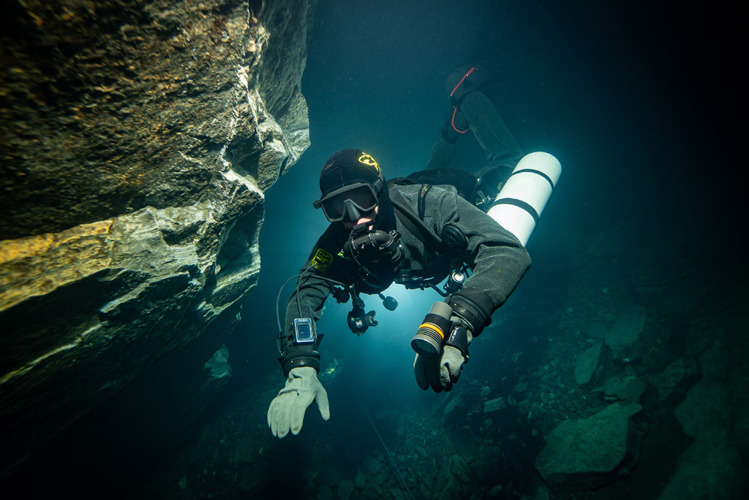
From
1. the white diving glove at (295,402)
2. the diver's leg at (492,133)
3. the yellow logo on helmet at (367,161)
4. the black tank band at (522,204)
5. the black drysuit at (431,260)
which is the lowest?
the white diving glove at (295,402)

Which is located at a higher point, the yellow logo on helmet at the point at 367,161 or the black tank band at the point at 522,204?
the yellow logo on helmet at the point at 367,161

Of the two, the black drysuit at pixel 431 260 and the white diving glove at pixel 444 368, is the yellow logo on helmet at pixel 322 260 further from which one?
the white diving glove at pixel 444 368

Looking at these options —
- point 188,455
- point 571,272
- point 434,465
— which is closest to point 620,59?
point 571,272

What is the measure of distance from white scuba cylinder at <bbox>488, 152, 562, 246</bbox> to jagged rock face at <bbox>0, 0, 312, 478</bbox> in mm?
3241

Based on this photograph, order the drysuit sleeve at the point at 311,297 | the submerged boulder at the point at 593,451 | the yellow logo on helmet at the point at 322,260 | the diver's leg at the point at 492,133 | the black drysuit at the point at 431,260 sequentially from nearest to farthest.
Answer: the black drysuit at the point at 431,260 < the drysuit sleeve at the point at 311,297 < the yellow logo on helmet at the point at 322,260 < the submerged boulder at the point at 593,451 < the diver's leg at the point at 492,133

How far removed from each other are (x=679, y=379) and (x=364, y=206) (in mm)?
4883

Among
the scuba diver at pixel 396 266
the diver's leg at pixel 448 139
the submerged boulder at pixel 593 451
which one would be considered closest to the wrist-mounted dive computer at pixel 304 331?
the scuba diver at pixel 396 266

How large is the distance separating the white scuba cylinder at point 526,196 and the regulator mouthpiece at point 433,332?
1.89m

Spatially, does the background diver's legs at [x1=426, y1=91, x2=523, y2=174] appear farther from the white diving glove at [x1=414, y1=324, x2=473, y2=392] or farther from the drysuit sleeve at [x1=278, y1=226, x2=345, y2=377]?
the white diving glove at [x1=414, y1=324, x2=473, y2=392]

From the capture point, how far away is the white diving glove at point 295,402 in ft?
6.39

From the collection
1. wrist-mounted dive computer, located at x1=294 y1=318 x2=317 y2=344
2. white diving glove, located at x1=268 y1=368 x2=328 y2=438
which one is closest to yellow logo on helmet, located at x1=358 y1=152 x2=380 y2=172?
wrist-mounted dive computer, located at x1=294 y1=318 x2=317 y2=344

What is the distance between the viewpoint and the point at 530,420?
4.18 metres

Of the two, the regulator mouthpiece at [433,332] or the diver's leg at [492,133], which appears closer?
the regulator mouthpiece at [433,332]

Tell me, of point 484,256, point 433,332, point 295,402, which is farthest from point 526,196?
point 295,402
